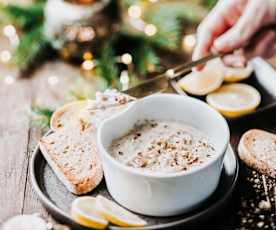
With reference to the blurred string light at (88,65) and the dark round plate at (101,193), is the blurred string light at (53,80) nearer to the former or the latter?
the blurred string light at (88,65)

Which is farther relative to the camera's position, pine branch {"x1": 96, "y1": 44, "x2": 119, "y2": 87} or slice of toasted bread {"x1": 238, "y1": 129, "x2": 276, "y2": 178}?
pine branch {"x1": 96, "y1": 44, "x2": 119, "y2": 87}

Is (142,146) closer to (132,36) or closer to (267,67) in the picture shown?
(267,67)

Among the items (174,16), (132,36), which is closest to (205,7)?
(174,16)

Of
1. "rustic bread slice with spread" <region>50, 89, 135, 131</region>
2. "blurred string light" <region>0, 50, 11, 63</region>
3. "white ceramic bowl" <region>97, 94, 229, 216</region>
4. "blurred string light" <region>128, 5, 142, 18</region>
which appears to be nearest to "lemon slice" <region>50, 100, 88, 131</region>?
"rustic bread slice with spread" <region>50, 89, 135, 131</region>

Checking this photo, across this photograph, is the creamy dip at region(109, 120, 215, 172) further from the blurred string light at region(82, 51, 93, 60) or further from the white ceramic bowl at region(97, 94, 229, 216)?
the blurred string light at region(82, 51, 93, 60)

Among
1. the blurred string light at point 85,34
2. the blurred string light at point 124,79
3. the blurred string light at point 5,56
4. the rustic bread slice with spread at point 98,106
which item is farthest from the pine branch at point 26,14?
the rustic bread slice with spread at point 98,106

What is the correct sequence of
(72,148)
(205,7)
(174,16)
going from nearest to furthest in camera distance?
(72,148), (174,16), (205,7)
